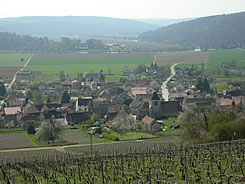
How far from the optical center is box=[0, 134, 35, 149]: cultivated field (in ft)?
113

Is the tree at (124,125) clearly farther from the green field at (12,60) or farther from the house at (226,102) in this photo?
the green field at (12,60)

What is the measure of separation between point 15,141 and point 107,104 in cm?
1647

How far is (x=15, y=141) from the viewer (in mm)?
36438

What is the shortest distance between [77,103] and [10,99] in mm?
12575

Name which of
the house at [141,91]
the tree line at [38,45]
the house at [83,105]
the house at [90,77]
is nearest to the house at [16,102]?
the house at [83,105]

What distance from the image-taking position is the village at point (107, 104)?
43750 millimetres

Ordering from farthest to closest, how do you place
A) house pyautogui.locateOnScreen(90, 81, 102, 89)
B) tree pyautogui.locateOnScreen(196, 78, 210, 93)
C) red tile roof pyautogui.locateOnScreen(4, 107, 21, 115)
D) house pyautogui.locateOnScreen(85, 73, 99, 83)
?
house pyautogui.locateOnScreen(85, 73, 99, 83) < house pyautogui.locateOnScreen(90, 81, 102, 89) < tree pyautogui.locateOnScreen(196, 78, 210, 93) < red tile roof pyautogui.locateOnScreen(4, 107, 21, 115)

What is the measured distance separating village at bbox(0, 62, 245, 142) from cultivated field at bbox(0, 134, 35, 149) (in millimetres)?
4168

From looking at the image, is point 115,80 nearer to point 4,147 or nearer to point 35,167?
point 4,147

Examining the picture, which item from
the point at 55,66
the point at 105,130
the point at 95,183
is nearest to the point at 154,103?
the point at 105,130

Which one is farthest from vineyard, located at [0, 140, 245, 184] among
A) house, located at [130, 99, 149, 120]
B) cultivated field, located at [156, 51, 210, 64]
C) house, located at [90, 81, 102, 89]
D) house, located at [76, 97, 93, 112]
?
cultivated field, located at [156, 51, 210, 64]

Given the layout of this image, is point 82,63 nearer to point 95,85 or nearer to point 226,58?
point 226,58

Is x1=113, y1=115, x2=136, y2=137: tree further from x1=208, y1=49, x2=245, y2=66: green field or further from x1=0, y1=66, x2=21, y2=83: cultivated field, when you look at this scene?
x1=208, y1=49, x2=245, y2=66: green field

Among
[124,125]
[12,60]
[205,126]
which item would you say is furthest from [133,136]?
[12,60]
